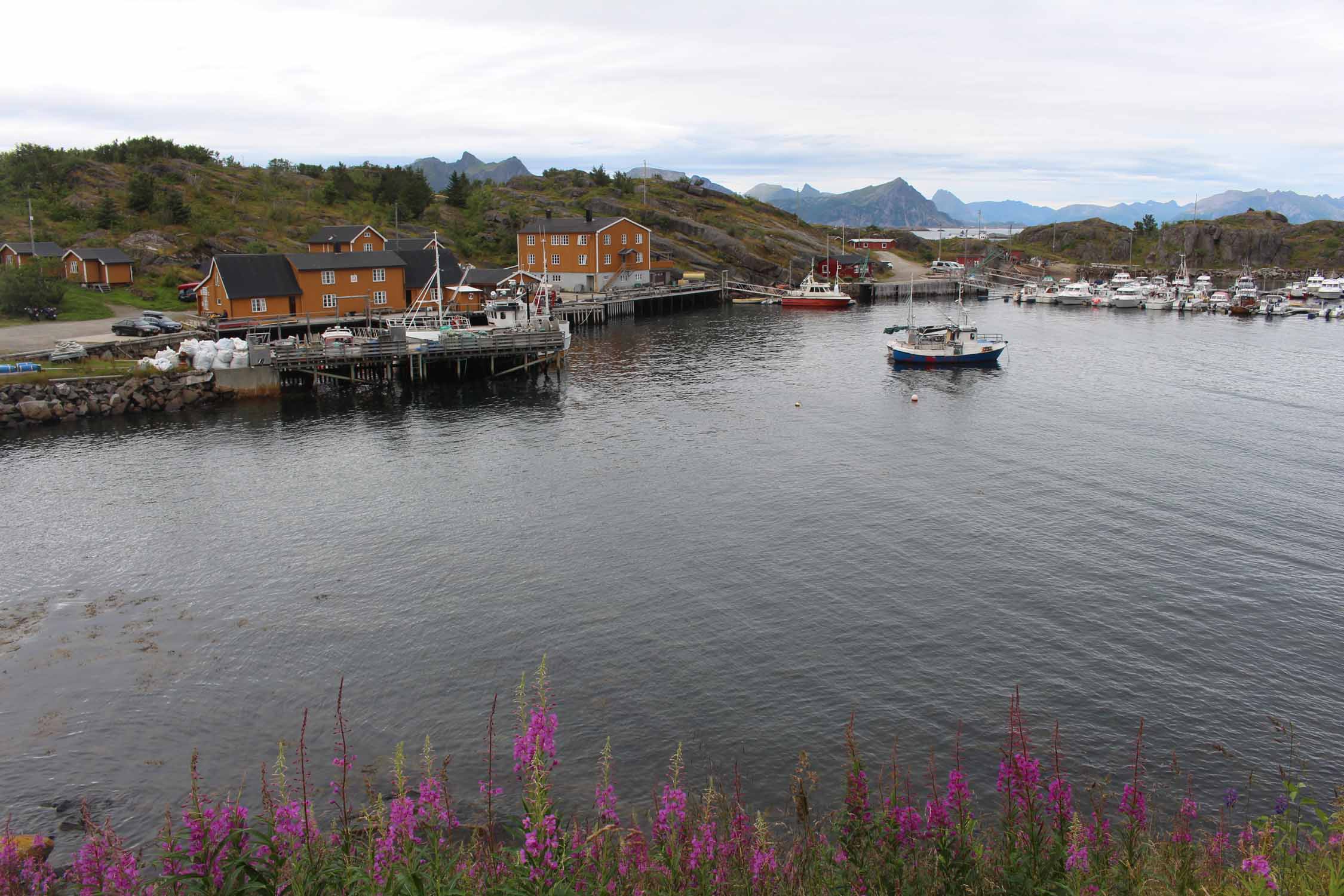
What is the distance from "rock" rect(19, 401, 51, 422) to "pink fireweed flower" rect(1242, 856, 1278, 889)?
192 ft

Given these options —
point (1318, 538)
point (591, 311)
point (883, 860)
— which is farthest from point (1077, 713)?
point (591, 311)

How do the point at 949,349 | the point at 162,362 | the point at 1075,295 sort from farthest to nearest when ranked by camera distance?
1. the point at 1075,295
2. the point at 949,349
3. the point at 162,362

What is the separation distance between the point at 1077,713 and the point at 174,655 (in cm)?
2455

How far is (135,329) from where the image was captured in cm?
6284

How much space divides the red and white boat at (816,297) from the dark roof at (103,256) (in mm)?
77853

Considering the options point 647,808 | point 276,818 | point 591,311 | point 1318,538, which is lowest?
point 647,808

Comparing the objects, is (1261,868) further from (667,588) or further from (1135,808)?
(667,588)

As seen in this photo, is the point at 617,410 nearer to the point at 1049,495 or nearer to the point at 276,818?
the point at 1049,495

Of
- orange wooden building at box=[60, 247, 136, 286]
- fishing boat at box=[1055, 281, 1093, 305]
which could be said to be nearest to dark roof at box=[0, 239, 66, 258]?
orange wooden building at box=[60, 247, 136, 286]

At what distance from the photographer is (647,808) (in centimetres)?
1831

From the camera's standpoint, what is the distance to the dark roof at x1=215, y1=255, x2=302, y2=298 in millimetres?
70812

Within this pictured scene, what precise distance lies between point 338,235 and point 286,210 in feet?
84.7

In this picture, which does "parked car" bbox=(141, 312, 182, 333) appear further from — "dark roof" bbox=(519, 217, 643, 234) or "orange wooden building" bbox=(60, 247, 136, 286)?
"dark roof" bbox=(519, 217, 643, 234)

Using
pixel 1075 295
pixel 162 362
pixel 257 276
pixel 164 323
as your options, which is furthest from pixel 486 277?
pixel 1075 295
